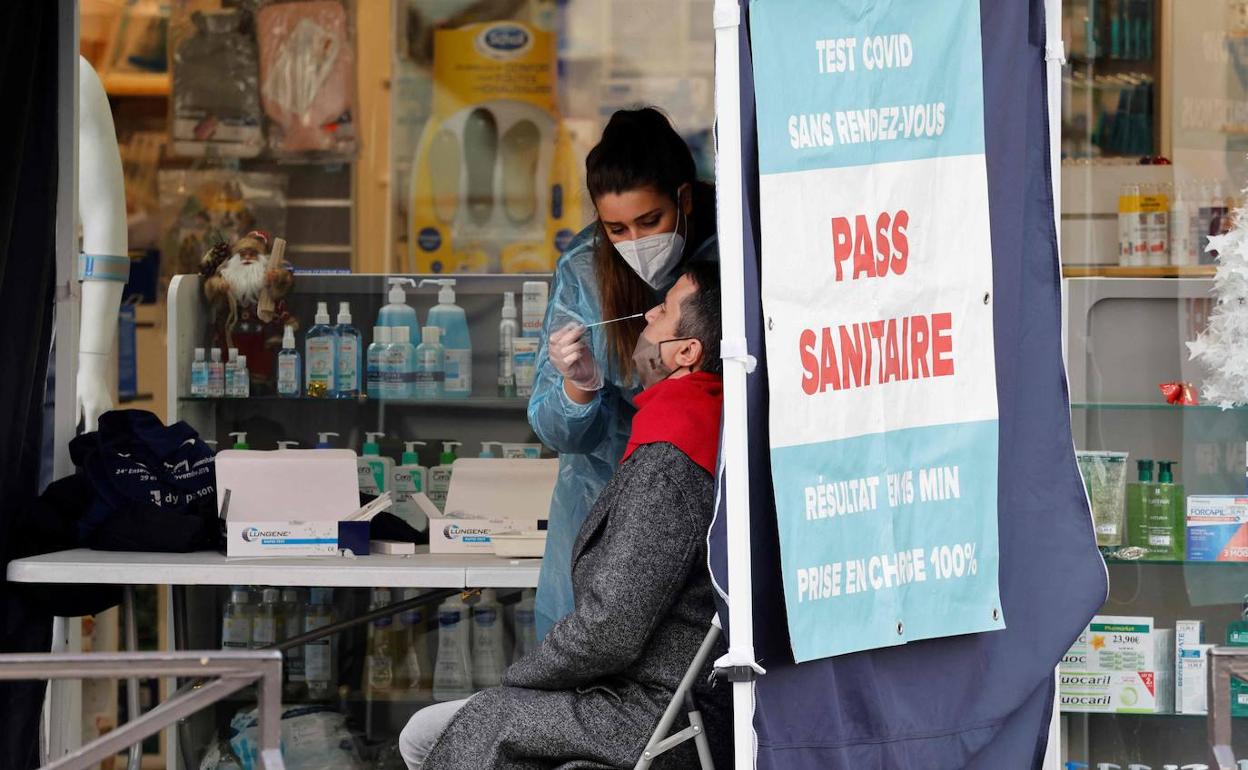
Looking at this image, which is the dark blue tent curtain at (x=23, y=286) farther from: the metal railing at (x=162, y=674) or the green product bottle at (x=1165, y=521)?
the green product bottle at (x=1165, y=521)

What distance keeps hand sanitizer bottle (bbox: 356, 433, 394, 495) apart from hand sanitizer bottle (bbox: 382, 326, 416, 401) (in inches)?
6.6

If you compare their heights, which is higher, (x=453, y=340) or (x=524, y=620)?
(x=453, y=340)

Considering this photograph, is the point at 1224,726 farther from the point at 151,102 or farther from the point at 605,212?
the point at 151,102

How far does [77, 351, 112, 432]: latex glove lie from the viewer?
3.74 metres

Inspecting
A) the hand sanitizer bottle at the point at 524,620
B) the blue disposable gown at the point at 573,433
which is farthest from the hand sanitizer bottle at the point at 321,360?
the blue disposable gown at the point at 573,433

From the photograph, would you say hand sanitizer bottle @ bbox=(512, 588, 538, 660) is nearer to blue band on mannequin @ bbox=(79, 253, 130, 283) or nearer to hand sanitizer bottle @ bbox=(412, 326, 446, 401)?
hand sanitizer bottle @ bbox=(412, 326, 446, 401)

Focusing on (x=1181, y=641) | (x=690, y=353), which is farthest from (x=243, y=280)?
(x=1181, y=641)

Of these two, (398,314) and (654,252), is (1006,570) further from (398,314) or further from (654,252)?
(398,314)

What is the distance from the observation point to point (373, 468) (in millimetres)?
4418

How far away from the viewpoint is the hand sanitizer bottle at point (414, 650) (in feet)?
14.8

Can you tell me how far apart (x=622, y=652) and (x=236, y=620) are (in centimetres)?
240

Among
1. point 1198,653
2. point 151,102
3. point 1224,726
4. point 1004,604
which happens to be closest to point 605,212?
point 1004,604

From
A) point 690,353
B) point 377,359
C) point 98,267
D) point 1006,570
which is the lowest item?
point 1006,570

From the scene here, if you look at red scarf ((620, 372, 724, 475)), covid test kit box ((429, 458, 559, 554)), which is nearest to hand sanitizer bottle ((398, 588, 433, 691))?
covid test kit box ((429, 458, 559, 554))
